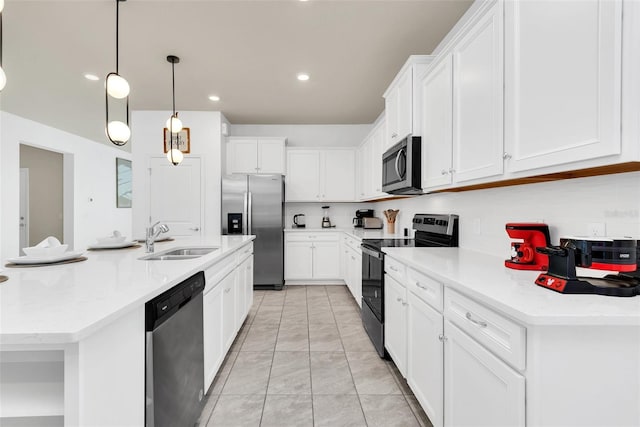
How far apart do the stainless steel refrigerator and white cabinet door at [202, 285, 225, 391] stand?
2517 mm

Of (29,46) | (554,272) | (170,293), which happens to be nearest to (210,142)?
(29,46)

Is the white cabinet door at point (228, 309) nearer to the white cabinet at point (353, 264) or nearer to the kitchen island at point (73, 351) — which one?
the kitchen island at point (73, 351)

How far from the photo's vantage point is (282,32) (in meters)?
2.70

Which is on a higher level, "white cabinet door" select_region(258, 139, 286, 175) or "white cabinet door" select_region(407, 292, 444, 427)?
"white cabinet door" select_region(258, 139, 286, 175)

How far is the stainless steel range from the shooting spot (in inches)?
99.3

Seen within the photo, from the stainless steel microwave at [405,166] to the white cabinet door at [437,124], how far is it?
64mm

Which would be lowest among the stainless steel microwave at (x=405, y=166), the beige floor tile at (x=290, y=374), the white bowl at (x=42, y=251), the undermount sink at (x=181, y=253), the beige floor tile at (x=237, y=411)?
the beige floor tile at (x=237, y=411)

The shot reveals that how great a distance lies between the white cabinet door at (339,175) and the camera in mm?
5285

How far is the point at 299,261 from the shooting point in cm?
500

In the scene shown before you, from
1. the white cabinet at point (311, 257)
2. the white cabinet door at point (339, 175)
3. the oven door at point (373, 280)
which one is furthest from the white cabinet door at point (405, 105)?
the white cabinet at point (311, 257)

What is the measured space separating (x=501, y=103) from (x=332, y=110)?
11.4 feet

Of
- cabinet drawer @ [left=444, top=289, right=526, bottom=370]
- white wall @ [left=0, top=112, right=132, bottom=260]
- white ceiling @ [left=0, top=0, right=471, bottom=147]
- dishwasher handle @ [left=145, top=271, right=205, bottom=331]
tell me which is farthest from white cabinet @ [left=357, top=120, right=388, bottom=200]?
white wall @ [left=0, top=112, right=132, bottom=260]

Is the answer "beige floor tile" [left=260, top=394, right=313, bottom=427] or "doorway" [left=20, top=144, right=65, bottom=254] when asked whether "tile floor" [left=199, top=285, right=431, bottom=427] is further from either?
"doorway" [left=20, top=144, right=65, bottom=254]

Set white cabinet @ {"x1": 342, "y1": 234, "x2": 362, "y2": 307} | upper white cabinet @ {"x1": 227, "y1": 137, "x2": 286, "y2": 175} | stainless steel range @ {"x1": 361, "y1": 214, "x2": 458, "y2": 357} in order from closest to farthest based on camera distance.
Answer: stainless steel range @ {"x1": 361, "y1": 214, "x2": 458, "y2": 357} < white cabinet @ {"x1": 342, "y1": 234, "x2": 362, "y2": 307} < upper white cabinet @ {"x1": 227, "y1": 137, "x2": 286, "y2": 175}
